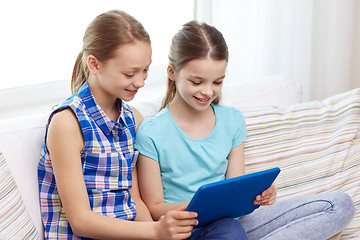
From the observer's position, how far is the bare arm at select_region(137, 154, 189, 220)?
4.79 feet

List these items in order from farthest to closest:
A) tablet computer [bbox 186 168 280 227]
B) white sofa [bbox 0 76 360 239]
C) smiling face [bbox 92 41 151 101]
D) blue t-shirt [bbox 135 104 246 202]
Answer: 1. white sofa [bbox 0 76 360 239]
2. blue t-shirt [bbox 135 104 246 202]
3. smiling face [bbox 92 41 151 101]
4. tablet computer [bbox 186 168 280 227]

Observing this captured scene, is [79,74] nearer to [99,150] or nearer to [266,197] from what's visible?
[99,150]

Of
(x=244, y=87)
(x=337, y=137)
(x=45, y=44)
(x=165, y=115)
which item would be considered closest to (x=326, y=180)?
(x=337, y=137)

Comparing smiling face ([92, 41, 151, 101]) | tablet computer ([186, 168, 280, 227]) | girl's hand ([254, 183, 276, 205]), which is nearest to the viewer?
tablet computer ([186, 168, 280, 227])

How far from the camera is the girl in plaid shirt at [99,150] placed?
1.25 metres

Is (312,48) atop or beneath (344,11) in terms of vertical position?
beneath

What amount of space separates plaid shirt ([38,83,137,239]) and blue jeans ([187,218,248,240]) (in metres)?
0.21

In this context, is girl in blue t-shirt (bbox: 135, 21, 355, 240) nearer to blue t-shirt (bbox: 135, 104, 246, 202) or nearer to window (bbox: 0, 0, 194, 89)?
blue t-shirt (bbox: 135, 104, 246, 202)

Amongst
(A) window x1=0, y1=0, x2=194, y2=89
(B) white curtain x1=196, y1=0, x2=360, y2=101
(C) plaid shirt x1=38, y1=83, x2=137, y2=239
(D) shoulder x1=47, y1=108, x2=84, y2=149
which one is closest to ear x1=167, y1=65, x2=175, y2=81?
(C) plaid shirt x1=38, y1=83, x2=137, y2=239

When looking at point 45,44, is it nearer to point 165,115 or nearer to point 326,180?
point 165,115

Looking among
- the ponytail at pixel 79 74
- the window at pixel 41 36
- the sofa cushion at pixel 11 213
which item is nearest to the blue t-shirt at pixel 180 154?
the ponytail at pixel 79 74

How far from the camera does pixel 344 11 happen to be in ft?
8.44

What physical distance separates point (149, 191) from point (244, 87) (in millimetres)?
697

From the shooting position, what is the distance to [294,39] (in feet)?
8.44
